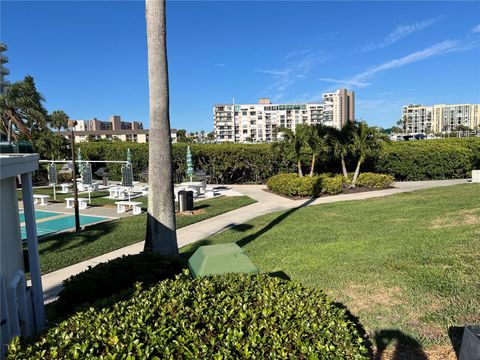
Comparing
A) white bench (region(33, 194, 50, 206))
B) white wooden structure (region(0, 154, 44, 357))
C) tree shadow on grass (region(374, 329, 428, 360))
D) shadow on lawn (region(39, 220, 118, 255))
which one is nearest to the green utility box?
tree shadow on grass (region(374, 329, 428, 360))

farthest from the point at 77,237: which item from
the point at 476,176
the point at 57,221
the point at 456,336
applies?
the point at 476,176

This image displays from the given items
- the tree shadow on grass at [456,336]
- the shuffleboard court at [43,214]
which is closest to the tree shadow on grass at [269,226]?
the tree shadow on grass at [456,336]

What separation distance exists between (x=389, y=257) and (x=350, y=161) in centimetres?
1412

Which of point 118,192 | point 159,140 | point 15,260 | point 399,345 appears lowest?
point 399,345

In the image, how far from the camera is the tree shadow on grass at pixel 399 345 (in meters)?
3.73

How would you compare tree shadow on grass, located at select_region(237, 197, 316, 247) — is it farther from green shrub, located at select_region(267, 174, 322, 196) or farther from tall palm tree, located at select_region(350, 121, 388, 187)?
tall palm tree, located at select_region(350, 121, 388, 187)

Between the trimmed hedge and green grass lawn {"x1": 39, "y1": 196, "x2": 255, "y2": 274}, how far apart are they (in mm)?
8473

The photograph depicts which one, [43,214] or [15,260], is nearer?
[15,260]

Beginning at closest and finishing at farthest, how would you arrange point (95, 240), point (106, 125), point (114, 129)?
point (95, 240) → point (114, 129) → point (106, 125)

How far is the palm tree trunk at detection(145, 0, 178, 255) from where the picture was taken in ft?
20.9

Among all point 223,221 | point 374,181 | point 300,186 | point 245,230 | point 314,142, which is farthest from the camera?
point 374,181

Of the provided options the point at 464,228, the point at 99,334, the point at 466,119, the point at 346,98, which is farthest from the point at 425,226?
the point at 466,119

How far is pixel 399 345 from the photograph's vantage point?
3.92 metres

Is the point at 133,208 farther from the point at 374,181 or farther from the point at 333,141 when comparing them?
the point at 374,181
